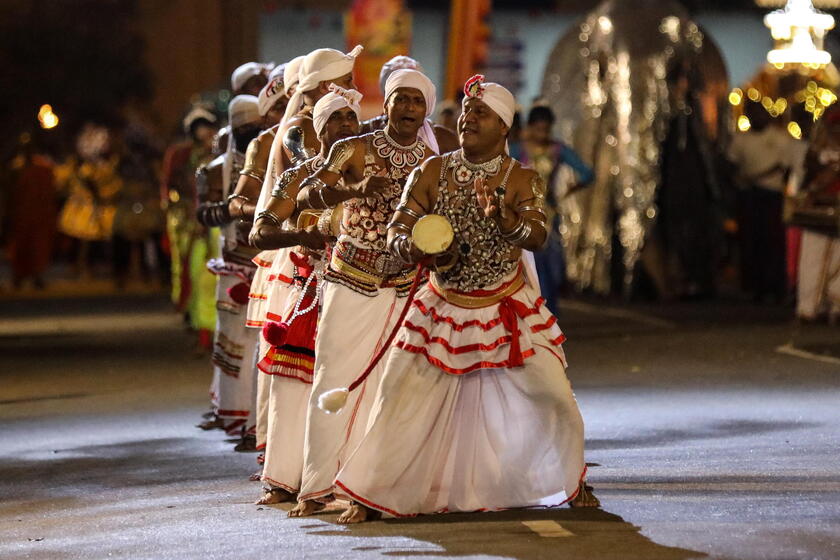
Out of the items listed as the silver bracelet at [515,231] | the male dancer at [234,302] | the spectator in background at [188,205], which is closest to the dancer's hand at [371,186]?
the silver bracelet at [515,231]

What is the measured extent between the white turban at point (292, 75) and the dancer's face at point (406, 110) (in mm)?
1530

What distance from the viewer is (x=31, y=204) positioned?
27578 mm

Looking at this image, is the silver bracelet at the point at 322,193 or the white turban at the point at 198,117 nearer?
the silver bracelet at the point at 322,193

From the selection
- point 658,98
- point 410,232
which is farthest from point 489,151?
point 658,98

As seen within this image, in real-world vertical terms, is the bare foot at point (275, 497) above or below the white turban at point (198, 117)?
below

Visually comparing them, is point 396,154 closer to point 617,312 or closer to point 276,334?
point 276,334

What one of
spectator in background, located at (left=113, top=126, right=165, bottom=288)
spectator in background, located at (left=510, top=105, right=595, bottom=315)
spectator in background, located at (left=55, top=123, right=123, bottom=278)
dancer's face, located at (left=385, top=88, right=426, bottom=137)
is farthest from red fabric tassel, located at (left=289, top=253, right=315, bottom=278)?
spectator in background, located at (left=55, top=123, right=123, bottom=278)

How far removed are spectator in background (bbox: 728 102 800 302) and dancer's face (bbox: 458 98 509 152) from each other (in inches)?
504

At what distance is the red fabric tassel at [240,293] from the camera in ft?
38.7

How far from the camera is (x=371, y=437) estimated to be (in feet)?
27.9

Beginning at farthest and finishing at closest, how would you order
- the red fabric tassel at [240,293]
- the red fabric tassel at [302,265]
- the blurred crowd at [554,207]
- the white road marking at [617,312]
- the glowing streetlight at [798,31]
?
the glowing streetlight at [798,31]
the white road marking at [617,312]
the blurred crowd at [554,207]
the red fabric tassel at [240,293]
the red fabric tassel at [302,265]

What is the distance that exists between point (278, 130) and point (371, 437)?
227cm

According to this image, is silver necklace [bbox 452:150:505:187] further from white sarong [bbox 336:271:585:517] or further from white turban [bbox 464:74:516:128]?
white sarong [bbox 336:271:585:517]

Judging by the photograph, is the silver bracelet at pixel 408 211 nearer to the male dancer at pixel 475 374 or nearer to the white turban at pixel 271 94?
the male dancer at pixel 475 374
